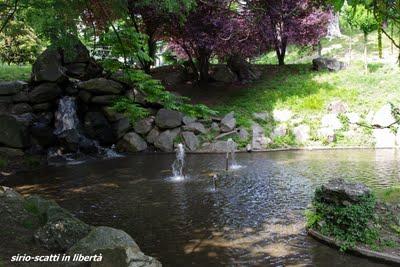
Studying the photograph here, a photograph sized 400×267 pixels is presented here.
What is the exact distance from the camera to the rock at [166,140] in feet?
56.2

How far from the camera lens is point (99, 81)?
18.1 metres

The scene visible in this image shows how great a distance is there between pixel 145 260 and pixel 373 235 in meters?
3.77

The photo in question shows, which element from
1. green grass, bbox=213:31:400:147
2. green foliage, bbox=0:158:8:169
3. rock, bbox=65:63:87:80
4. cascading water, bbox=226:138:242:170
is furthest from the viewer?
rock, bbox=65:63:87:80

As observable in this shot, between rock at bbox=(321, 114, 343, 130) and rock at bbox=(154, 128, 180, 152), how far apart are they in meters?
5.99

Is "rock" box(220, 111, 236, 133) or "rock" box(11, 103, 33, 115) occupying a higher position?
"rock" box(11, 103, 33, 115)

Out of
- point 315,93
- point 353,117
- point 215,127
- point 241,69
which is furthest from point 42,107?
point 353,117

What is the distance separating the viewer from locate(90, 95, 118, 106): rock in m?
18.0

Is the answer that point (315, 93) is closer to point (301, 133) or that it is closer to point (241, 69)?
point (301, 133)

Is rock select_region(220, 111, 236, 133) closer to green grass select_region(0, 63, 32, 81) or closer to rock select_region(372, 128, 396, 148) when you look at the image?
rock select_region(372, 128, 396, 148)

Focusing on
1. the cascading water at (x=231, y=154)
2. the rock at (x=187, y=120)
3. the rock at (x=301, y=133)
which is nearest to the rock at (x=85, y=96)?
the rock at (x=187, y=120)

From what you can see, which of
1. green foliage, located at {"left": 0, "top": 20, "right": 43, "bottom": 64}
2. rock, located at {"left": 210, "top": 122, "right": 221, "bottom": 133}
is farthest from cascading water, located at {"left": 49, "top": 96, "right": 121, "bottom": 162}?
green foliage, located at {"left": 0, "top": 20, "right": 43, "bottom": 64}

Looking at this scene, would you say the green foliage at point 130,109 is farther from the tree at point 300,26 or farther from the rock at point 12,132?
the tree at point 300,26

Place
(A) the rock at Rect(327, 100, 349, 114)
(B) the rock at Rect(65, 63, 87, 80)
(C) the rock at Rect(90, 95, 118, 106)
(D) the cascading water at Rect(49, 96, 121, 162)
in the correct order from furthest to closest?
(B) the rock at Rect(65, 63, 87, 80) → (A) the rock at Rect(327, 100, 349, 114) → (C) the rock at Rect(90, 95, 118, 106) → (D) the cascading water at Rect(49, 96, 121, 162)

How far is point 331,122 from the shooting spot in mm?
17844
